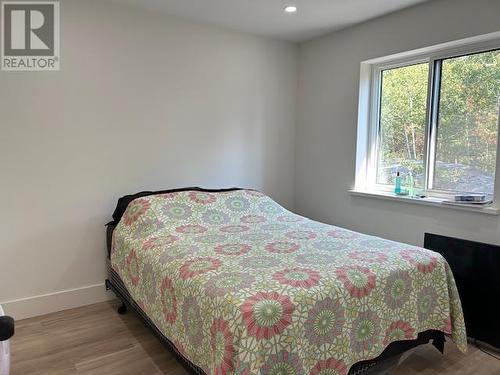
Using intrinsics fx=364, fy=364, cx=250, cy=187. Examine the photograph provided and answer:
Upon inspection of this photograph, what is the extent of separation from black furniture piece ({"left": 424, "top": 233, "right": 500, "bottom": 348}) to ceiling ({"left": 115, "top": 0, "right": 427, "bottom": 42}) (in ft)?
6.02

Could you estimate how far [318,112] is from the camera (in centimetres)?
373

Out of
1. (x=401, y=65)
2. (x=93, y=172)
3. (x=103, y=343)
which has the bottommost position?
(x=103, y=343)

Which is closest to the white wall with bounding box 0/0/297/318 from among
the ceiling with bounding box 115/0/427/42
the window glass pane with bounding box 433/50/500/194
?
the ceiling with bounding box 115/0/427/42

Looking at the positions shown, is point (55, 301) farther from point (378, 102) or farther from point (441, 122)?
point (441, 122)

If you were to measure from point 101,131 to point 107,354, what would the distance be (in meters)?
1.64

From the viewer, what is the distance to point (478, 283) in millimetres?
2350

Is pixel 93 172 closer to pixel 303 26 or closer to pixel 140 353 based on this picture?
pixel 140 353

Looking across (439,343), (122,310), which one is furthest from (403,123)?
(122,310)

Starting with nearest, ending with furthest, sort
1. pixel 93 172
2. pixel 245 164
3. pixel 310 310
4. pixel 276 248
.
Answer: pixel 310 310
pixel 276 248
pixel 93 172
pixel 245 164

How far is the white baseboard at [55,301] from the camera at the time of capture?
268cm

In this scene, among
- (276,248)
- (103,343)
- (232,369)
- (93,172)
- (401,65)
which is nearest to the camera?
(232,369)

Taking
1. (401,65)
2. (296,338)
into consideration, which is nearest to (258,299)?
(296,338)

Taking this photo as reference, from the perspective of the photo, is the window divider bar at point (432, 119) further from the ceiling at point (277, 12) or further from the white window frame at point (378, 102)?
the ceiling at point (277, 12)

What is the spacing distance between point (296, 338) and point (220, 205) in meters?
1.65
